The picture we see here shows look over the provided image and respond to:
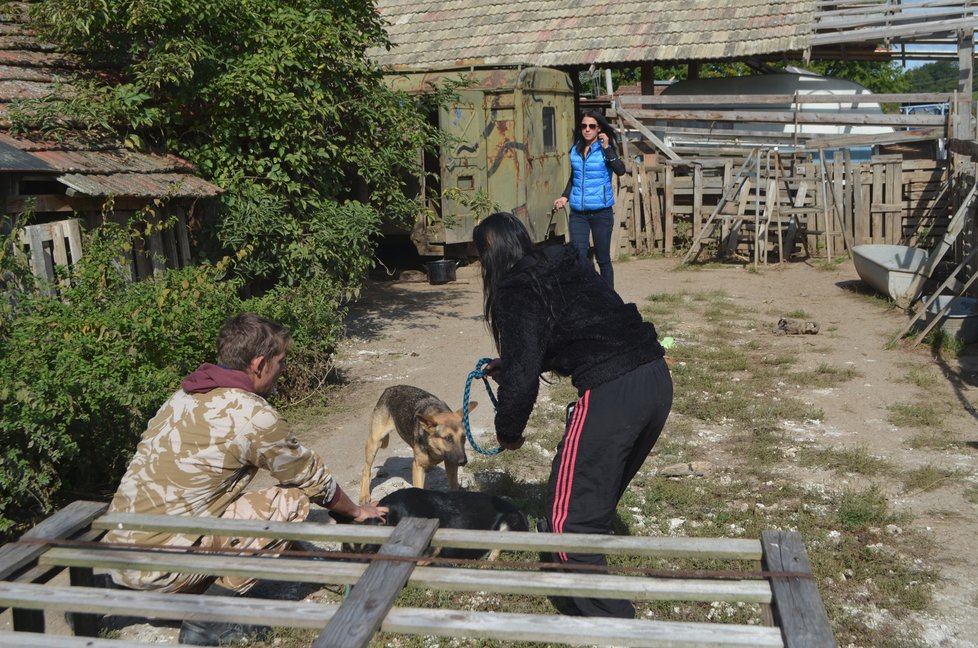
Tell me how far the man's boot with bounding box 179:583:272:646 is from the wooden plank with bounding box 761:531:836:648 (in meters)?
2.26

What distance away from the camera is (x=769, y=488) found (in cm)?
575

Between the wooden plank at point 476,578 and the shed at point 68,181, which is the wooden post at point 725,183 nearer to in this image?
the shed at point 68,181

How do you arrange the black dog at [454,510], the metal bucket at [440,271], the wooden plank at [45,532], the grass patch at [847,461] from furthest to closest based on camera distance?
the metal bucket at [440,271]
the grass patch at [847,461]
the black dog at [454,510]
the wooden plank at [45,532]

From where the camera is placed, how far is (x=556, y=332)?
3812mm

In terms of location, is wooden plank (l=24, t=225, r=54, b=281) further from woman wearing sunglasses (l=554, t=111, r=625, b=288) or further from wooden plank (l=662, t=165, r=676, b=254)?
wooden plank (l=662, t=165, r=676, b=254)

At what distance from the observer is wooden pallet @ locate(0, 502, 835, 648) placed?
2354mm

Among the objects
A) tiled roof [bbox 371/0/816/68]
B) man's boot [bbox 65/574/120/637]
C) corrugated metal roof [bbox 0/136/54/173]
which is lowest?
man's boot [bbox 65/574/120/637]

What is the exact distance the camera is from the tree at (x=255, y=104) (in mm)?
7715

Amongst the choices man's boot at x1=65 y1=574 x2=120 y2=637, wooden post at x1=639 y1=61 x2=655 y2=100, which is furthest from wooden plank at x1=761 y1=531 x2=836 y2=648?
wooden post at x1=639 y1=61 x2=655 y2=100

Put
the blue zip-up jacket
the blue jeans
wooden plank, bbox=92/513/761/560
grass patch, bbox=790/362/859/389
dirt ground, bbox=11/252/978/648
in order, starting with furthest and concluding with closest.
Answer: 1. the blue jeans
2. the blue zip-up jacket
3. grass patch, bbox=790/362/859/389
4. dirt ground, bbox=11/252/978/648
5. wooden plank, bbox=92/513/761/560

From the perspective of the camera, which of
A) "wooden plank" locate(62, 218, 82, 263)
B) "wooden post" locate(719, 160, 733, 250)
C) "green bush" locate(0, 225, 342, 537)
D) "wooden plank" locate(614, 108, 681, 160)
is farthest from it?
"wooden plank" locate(614, 108, 681, 160)

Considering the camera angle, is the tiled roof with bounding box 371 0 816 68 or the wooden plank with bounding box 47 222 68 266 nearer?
the wooden plank with bounding box 47 222 68 266

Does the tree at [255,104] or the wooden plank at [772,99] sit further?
the wooden plank at [772,99]

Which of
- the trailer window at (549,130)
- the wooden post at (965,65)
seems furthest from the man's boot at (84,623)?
the wooden post at (965,65)
